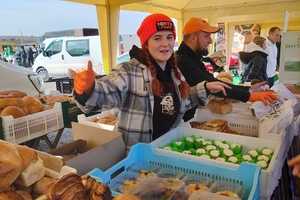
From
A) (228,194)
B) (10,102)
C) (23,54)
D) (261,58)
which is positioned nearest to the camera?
(228,194)

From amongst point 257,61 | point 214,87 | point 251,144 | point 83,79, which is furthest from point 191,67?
point 257,61

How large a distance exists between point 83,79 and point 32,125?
44.7 inches

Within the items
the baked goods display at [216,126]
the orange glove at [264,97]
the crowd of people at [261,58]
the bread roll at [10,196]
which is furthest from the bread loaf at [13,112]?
the crowd of people at [261,58]

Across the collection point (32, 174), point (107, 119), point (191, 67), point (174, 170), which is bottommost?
point (107, 119)

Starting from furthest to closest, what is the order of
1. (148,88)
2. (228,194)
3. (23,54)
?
(23,54) → (148,88) → (228,194)

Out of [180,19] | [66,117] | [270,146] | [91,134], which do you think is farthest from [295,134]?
[180,19]

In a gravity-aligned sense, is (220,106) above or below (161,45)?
below

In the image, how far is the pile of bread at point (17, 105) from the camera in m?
1.83

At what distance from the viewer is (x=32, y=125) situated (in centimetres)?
196

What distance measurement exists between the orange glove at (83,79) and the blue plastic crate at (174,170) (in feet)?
0.91

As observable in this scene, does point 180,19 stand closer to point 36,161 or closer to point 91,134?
point 91,134

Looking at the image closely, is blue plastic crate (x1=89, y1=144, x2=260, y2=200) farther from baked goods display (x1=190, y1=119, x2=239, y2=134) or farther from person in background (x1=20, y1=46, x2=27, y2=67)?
person in background (x1=20, y1=46, x2=27, y2=67)

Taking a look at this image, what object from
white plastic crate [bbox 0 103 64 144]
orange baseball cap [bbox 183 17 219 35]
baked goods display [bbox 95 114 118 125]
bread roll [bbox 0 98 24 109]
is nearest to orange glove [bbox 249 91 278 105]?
orange baseball cap [bbox 183 17 219 35]

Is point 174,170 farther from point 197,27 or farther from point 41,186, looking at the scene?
point 197,27
